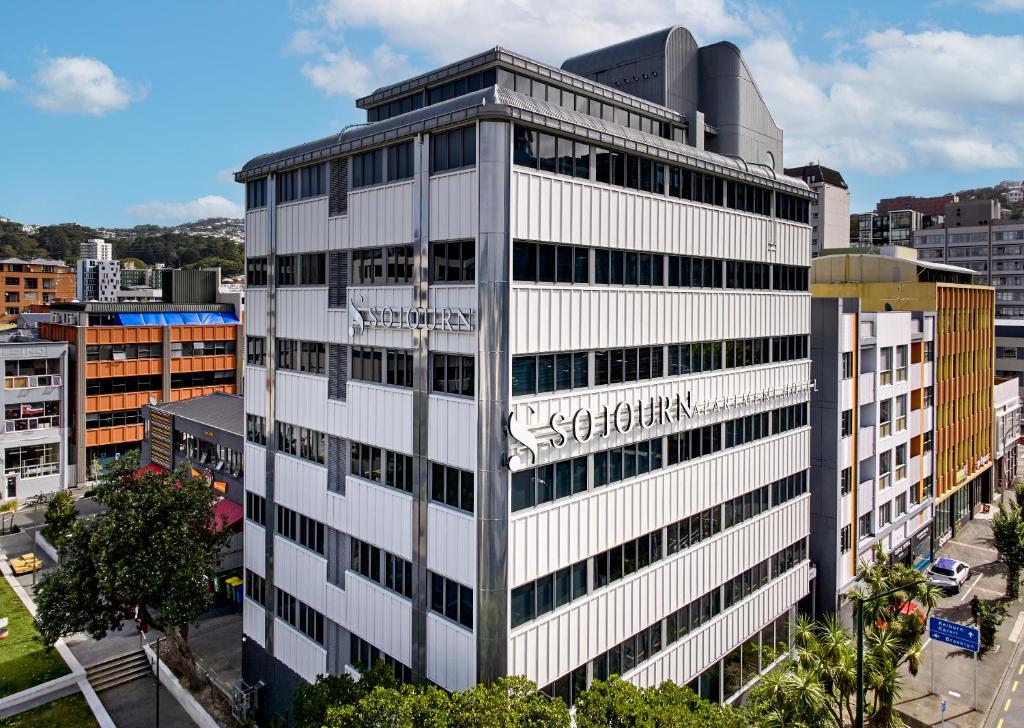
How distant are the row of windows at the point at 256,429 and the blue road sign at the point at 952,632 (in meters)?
35.5

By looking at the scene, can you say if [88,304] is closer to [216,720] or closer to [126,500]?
[126,500]

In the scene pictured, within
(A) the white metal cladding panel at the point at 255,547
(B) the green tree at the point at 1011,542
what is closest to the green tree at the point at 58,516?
(A) the white metal cladding panel at the point at 255,547

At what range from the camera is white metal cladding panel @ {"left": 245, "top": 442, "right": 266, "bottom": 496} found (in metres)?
36.5

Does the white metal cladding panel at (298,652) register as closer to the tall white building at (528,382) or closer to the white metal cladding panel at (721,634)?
the tall white building at (528,382)

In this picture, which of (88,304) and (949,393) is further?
(88,304)

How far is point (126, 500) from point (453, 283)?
22.4 metres

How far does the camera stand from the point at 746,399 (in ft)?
121

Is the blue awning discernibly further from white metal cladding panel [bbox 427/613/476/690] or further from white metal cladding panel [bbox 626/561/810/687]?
white metal cladding panel [bbox 626/561/810/687]

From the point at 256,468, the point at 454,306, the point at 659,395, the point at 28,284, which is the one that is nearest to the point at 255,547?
the point at 256,468

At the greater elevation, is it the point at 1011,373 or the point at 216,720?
the point at 1011,373

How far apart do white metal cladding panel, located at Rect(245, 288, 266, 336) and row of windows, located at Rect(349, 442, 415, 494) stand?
9.40m

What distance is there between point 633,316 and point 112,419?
69009mm

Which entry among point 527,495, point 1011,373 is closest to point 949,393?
point 1011,373

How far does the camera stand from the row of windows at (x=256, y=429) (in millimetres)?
36531
